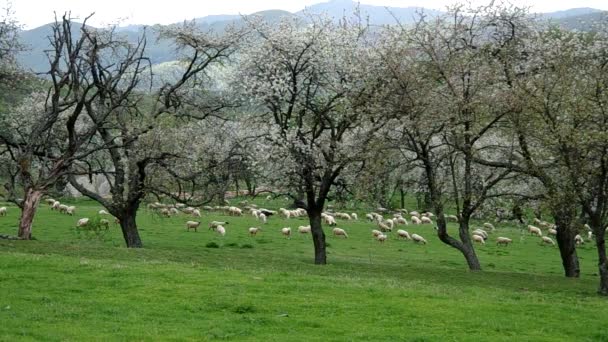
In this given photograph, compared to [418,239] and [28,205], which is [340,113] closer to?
[28,205]

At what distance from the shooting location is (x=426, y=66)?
26.4 m

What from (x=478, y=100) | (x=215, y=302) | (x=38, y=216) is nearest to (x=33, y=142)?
(x=215, y=302)

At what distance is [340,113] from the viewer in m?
28.3

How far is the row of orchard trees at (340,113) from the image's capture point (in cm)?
2478

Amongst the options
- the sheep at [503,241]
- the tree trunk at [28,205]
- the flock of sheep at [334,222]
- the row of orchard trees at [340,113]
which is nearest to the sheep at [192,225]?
the flock of sheep at [334,222]

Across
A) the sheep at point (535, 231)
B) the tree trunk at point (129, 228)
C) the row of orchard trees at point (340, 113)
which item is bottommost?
the sheep at point (535, 231)

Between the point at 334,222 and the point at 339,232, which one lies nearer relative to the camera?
the point at 339,232

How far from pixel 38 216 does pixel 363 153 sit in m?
30.6

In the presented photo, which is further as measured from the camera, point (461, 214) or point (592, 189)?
point (461, 214)

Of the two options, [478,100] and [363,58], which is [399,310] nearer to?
[478,100]

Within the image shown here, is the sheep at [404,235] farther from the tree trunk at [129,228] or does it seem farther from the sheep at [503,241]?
the tree trunk at [129,228]

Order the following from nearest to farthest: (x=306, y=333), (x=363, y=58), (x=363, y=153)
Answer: (x=306, y=333)
(x=363, y=153)
(x=363, y=58)

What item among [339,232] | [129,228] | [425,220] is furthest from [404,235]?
[129,228]

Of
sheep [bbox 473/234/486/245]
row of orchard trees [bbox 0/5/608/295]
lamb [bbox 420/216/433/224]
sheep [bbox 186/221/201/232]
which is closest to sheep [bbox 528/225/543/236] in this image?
lamb [bbox 420/216/433/224]
